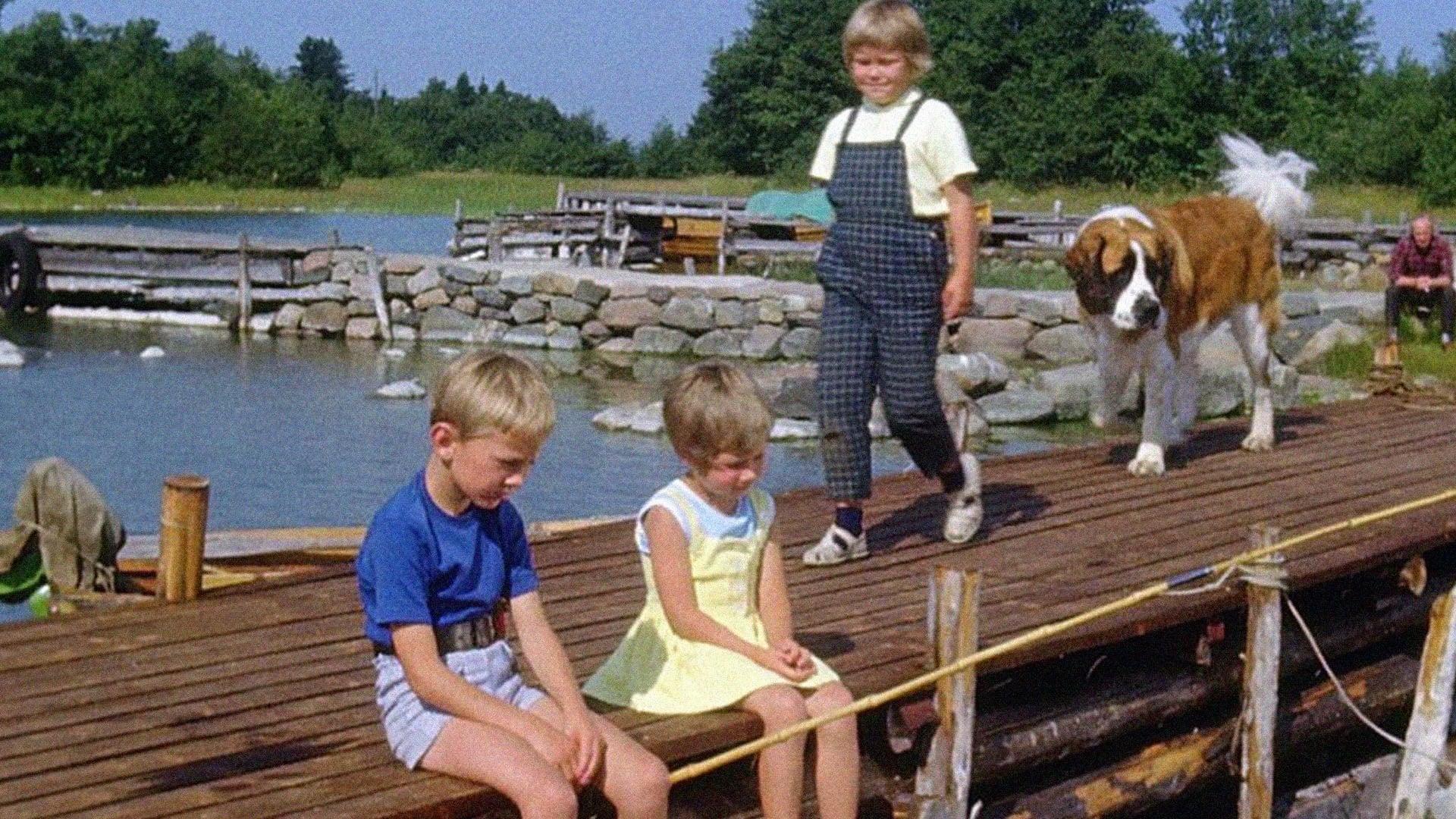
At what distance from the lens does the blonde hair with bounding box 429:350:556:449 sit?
4.70m

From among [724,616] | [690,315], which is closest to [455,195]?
[690,315]

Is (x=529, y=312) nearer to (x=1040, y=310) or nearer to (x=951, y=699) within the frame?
(x=1040, y=310)

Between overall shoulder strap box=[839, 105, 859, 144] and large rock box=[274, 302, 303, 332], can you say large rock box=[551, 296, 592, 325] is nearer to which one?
large rock box=[274, 302, 303, 332]

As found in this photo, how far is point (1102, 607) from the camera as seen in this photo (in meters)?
6.36

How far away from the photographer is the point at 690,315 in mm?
30328

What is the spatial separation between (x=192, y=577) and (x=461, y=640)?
7.13ft

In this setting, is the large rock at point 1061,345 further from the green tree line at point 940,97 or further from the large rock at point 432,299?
the green tree line at point 940,97

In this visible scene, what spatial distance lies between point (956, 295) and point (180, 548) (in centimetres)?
289

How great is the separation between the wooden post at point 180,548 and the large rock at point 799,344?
2229 cm

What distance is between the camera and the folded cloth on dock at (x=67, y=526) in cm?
852

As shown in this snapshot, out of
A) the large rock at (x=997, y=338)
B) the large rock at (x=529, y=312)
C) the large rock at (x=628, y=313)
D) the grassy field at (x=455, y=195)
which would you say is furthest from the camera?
the grassy field at (x=455, y=195)

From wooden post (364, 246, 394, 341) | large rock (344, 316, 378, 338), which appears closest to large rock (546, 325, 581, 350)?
wooden post (364, 246, 394, 341)

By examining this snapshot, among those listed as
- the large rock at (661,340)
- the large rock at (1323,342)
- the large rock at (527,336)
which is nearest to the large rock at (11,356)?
the large rock at (527,336)

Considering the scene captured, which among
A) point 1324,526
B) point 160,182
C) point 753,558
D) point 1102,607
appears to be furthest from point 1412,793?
point 160,182
